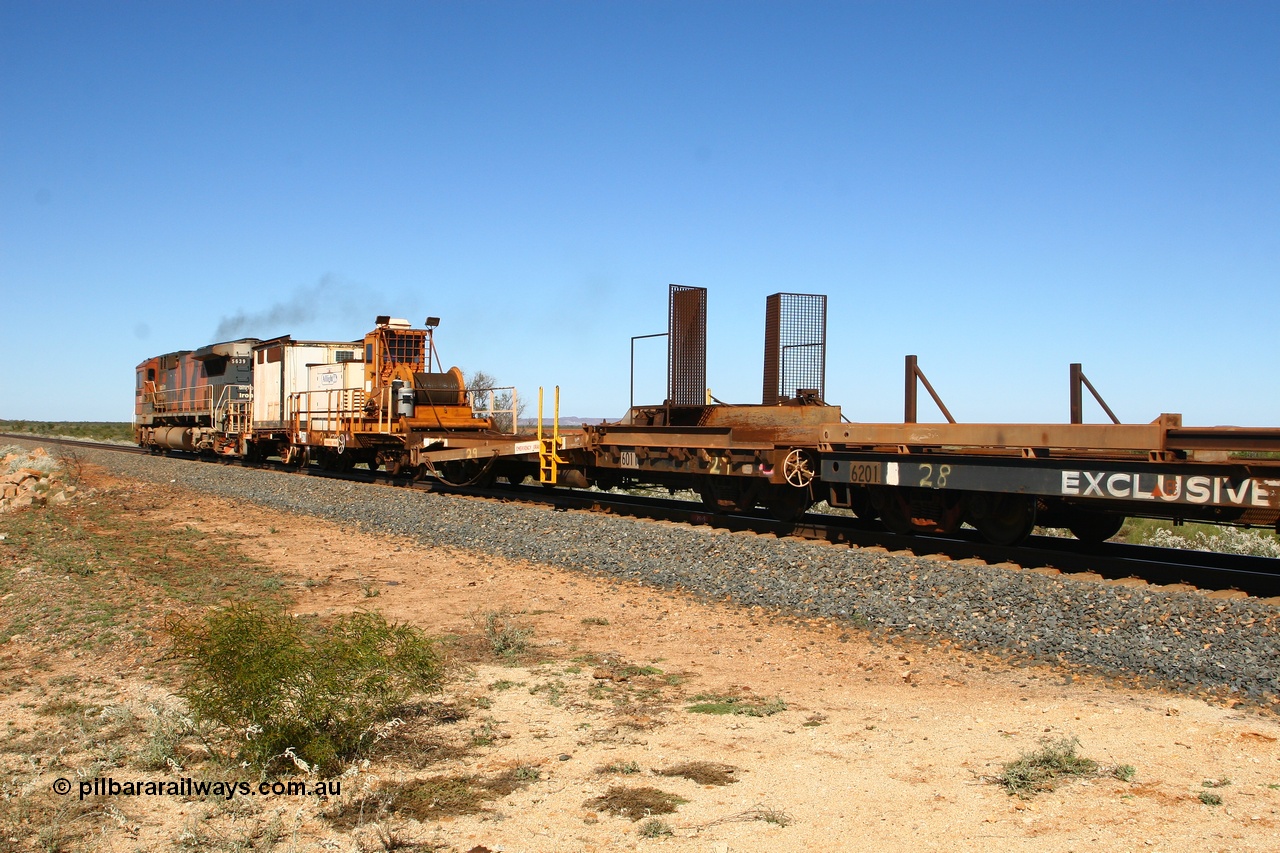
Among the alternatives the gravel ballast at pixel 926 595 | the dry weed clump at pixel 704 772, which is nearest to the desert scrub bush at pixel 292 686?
the dry weed clump at pixel 704 772

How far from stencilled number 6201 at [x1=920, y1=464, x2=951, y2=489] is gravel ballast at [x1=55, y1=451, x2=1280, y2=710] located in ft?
2.88

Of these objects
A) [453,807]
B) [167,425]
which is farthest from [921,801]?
[167,425]

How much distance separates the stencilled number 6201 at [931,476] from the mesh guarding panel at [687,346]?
205 inches

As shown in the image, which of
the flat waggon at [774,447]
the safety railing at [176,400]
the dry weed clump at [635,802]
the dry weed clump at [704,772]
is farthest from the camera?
the safety railing at [176,400]

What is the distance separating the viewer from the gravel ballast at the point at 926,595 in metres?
6.77

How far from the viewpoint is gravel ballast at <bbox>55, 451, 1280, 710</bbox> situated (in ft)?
22.2

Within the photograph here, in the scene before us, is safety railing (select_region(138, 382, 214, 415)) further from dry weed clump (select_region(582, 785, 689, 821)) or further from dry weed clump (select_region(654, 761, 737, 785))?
dry weed clump (select_region(582, 785, 689, 821))

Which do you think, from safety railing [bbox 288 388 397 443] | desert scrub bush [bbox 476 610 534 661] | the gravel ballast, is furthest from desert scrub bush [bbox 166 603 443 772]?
safety railing [bbox 288 388 397 443]

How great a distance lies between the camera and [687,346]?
15539 millimetres

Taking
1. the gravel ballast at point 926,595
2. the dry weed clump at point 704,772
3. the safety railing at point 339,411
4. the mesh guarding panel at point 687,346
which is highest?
the mesh guarding panel at point 687,346

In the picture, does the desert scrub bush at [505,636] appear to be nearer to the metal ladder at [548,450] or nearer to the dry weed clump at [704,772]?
the dry weed clump at [704,772]

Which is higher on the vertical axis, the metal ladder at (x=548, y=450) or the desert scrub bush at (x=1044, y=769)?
the metal ladder at (x=548, y=450)

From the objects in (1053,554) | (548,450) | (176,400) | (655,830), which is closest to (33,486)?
(548,450)

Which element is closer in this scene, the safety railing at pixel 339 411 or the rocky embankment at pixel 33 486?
the rocky embankment at pixel 33 486
